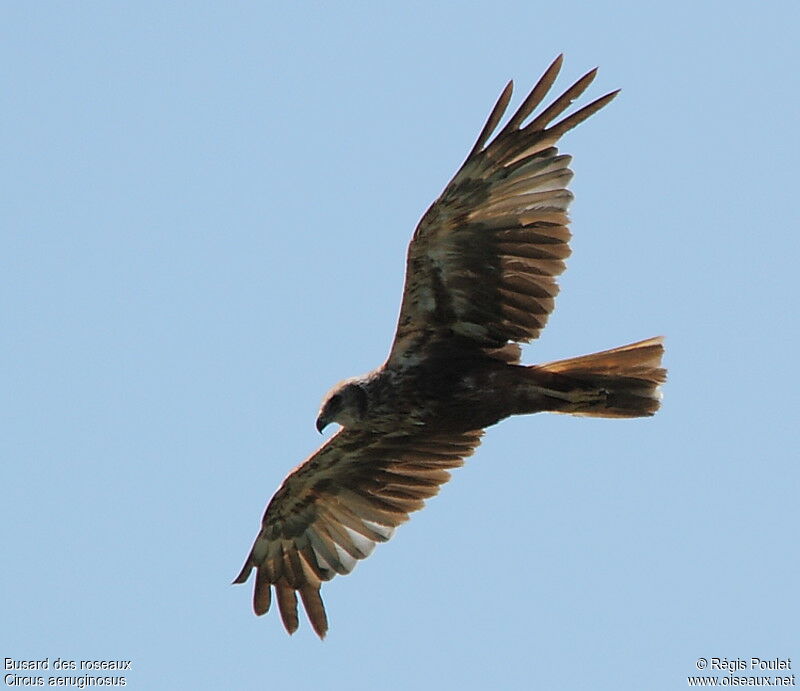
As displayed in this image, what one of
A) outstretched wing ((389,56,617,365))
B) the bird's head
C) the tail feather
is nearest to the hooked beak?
the bird's head

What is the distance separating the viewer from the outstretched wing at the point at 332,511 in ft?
41.1

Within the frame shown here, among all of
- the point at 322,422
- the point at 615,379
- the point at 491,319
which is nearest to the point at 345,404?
the point at 322,422

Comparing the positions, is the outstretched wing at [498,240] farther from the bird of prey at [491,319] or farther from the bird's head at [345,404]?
the bird's head at [345,404]

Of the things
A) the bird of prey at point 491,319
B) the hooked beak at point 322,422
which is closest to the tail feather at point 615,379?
the bird of prey at point 491,319

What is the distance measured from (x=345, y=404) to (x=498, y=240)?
1699mm

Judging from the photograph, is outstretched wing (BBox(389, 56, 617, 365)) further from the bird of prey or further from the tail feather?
the tail feather

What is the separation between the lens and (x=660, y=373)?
11.4 metres

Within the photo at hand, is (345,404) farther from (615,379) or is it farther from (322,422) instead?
→ (615,379)

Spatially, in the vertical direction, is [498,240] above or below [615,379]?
above

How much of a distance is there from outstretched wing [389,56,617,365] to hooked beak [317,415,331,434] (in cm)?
69

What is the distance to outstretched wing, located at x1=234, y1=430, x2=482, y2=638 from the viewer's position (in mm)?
12516

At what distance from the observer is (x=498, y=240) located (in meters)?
11.2

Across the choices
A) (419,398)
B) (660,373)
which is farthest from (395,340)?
(660,373)

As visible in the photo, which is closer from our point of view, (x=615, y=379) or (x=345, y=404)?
(x=615, y=379)
